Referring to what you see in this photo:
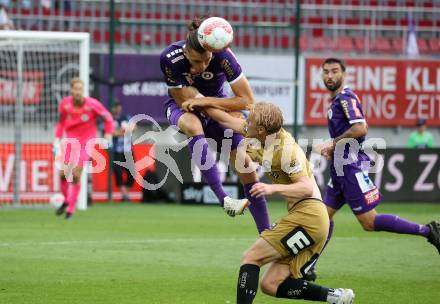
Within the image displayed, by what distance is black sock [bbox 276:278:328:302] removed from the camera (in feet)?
25.5

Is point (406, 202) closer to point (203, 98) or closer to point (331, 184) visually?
point (331, 184)

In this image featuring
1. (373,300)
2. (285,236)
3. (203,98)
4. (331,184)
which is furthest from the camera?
(331,184)

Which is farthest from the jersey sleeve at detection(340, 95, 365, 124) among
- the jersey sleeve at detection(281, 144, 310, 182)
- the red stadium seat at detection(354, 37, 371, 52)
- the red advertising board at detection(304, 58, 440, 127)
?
the red stadium seat at detection(354, 37, 371, 52)

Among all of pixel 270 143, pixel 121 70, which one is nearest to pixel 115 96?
pixel 121 70

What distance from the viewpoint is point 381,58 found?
23516mm

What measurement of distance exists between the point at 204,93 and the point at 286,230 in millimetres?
3263

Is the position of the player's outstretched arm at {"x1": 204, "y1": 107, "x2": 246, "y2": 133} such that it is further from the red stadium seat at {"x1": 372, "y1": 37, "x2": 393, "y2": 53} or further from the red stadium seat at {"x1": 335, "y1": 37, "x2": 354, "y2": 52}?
the red stadium seat at {"x1": 372, "y1": 37, "x2": 393, "y2": 53}

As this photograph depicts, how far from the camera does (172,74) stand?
10.4m

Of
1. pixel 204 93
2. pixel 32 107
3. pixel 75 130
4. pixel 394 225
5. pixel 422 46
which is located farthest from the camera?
pixel 422 46

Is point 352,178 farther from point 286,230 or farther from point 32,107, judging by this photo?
point 32,107

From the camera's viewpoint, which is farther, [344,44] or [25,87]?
[344,44]

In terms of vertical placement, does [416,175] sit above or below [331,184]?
below

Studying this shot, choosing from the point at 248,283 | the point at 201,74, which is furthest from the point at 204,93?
the point at 248,283

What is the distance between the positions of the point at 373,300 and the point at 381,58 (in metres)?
15.1
